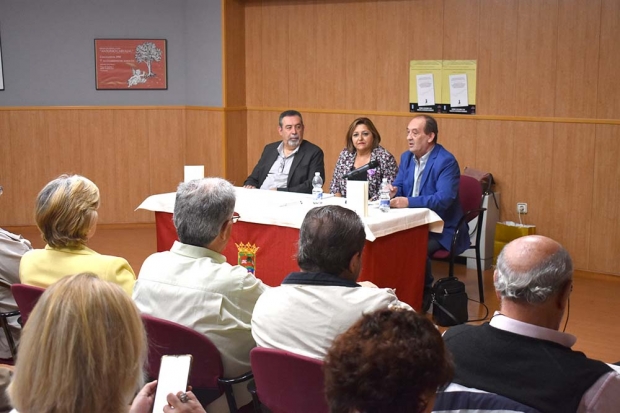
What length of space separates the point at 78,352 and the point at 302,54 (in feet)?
23.0

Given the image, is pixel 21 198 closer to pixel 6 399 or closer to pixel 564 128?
pixel 564 128

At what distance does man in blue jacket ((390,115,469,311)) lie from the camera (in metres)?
5.33

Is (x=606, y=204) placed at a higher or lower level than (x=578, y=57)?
lower

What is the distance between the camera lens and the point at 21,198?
844cm

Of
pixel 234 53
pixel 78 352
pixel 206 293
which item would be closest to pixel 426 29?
pixel 234 53

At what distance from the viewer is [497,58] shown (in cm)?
698

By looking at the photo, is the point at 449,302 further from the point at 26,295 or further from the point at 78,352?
the point at 78,352

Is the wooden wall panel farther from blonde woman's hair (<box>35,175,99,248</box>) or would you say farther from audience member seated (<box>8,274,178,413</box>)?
A: audience member seated (<box>8,274,178,413</box>)

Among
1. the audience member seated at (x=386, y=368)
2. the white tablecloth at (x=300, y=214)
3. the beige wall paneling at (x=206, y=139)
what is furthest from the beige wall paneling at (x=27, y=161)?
the audience member seated at (x=386, y=368)

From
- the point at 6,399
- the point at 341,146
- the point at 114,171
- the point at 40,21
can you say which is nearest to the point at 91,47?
the point at 40,21

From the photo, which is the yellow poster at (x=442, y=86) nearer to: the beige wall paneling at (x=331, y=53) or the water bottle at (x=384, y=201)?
the beige wall paneling at (x=331, y=53)

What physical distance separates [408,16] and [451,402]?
19.2 ft

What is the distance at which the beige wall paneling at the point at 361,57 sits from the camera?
779 centimetres

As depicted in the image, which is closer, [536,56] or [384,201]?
[384,201]
